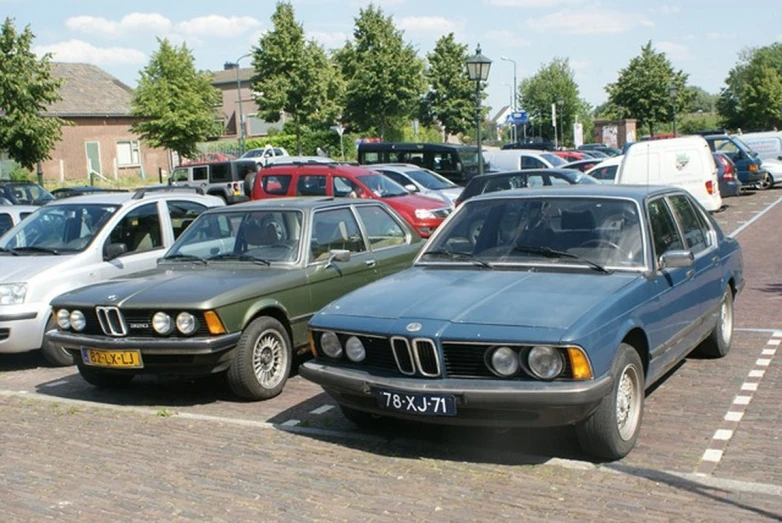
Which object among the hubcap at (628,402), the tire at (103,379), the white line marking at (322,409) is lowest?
the white line marking at (322,409)

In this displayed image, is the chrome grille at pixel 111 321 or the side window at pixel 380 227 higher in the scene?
the side window at pixel 380 227

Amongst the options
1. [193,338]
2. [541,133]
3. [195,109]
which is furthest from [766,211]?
[541,133]

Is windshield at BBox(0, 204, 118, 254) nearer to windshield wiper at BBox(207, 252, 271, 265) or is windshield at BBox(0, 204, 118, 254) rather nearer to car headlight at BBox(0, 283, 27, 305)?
car headlight at BBox(0, 283, 27, 305)

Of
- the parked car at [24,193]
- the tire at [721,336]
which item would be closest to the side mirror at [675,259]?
the tire at [721,336]

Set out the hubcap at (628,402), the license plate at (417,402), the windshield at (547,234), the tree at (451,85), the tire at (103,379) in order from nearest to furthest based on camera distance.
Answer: the license plate at (417,402) < the hubcap at (628,402) < the windshield at (547,234) < the tire at (103,379) < the tree at (451,85)

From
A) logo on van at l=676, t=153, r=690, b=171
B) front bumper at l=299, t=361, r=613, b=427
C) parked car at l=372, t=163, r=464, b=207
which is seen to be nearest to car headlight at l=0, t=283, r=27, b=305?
front bumper at l=299, t=361, r=613, b=427

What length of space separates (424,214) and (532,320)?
1240 cm

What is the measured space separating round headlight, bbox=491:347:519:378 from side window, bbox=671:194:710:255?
8.47ft

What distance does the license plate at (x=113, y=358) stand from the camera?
712 centimetres

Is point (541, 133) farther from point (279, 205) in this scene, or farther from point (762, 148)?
point (279, 205)

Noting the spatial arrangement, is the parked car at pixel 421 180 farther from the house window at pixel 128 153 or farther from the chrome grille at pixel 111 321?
the house window at pixel 128 153

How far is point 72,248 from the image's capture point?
9.50 meters

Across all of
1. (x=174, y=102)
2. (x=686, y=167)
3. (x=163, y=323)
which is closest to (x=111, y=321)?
(x=163, y=323)

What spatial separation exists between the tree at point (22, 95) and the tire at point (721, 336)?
27.7 meters
